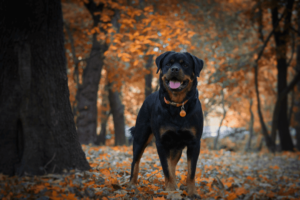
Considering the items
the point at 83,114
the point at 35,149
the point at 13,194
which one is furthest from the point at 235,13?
the point at 13,194

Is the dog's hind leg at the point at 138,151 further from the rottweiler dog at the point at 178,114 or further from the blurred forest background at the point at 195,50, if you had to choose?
the blurred forest background at the point at 195,50

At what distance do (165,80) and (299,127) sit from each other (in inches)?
583

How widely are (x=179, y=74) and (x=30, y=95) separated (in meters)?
2.56

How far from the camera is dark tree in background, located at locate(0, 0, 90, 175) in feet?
13.8

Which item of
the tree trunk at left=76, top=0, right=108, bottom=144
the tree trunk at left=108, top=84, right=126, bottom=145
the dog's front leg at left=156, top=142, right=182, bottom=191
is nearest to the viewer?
the dog's front leg at left=156, top=142, right=182, bottom=191

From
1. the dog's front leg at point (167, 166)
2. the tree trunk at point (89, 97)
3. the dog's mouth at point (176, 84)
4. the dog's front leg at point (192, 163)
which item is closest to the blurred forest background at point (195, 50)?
the tree trunk at point (89, 97)

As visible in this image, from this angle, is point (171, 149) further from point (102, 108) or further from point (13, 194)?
point (102, 108)

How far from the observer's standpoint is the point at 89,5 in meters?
10.2

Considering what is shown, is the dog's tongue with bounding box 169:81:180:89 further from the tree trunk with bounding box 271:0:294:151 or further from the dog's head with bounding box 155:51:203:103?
the tree trunk with bounding box 271:0:294:151

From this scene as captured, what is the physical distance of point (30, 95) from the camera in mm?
4234

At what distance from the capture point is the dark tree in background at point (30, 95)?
4.21 meters

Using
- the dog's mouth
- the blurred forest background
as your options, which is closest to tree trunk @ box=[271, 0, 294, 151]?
the blurred forest background

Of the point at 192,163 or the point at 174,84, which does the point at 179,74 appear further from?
the point at 192,163

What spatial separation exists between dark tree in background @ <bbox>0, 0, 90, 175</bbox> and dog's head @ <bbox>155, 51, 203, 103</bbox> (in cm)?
205
